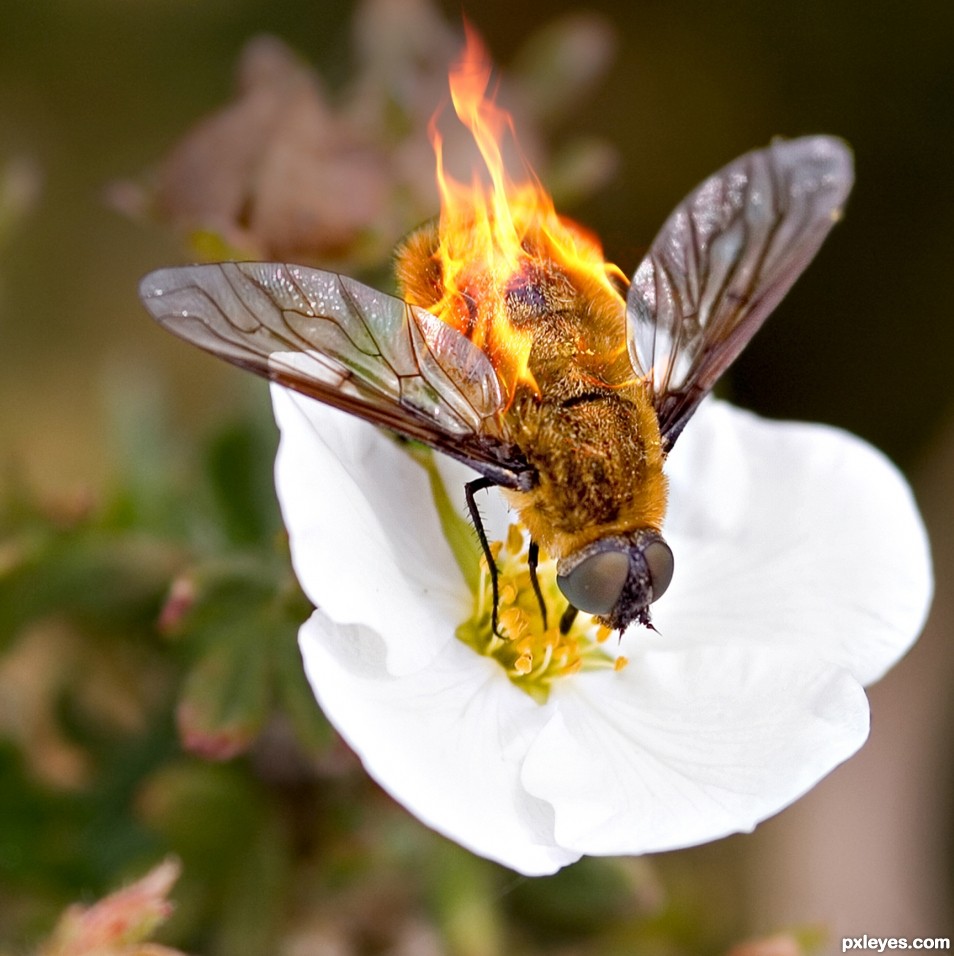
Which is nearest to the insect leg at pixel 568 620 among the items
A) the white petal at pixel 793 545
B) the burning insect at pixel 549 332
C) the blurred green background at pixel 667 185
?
the burning insect at pixel 549 332

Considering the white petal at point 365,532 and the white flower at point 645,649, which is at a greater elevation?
the white petal at point 365,532

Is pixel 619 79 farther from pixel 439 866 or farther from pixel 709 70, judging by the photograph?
pixel 439 866

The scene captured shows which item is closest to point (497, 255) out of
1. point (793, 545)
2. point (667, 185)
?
point (793, 545)

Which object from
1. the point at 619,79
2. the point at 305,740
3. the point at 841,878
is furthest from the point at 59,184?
the point at 841,878

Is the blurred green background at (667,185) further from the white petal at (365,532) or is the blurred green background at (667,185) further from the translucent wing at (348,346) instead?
the translucent wing at (348,346)

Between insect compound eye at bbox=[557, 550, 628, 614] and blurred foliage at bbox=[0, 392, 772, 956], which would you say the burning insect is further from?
blurred foliage at bbox=[0, 392, 772, 956]

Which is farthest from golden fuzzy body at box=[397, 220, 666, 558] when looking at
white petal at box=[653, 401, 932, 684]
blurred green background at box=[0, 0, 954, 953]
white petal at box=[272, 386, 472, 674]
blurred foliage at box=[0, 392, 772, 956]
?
blurred green background at box=[0, 0, 954, 953]

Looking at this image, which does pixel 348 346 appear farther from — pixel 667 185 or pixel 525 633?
pixel 667 185
